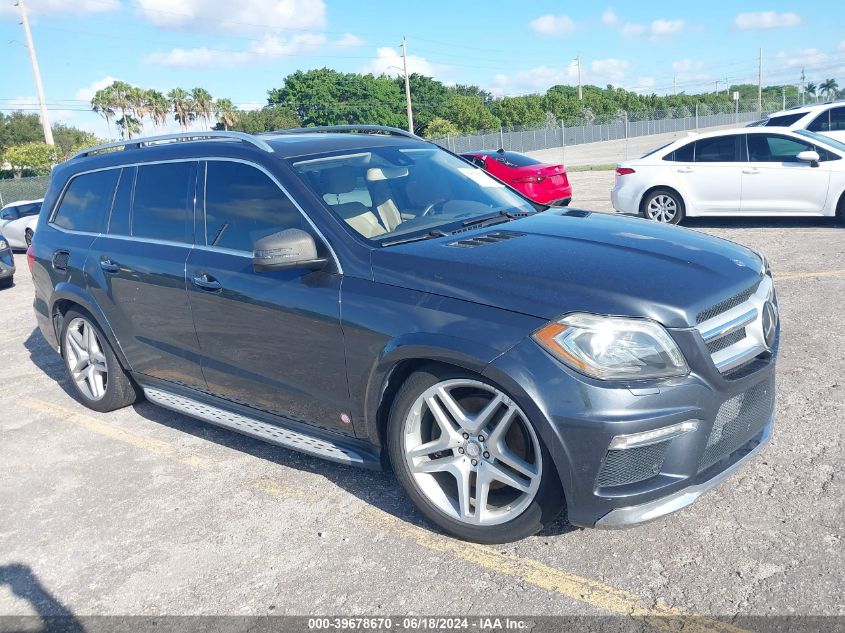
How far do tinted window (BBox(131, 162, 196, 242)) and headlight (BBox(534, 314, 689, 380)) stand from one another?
2496 mm

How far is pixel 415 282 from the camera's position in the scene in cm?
341

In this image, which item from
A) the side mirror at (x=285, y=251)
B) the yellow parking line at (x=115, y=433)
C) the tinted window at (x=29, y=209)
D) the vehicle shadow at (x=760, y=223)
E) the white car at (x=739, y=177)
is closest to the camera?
the side mirror at (x=285, y=251)

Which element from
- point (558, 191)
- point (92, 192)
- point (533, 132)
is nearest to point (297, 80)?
point (533, 132)

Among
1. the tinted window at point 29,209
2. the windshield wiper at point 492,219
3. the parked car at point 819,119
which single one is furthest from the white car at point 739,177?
the tinted window at point 29,209

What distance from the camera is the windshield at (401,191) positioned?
3967mm

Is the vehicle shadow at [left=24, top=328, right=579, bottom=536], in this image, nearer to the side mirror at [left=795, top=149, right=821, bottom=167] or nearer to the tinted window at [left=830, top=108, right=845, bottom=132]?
the side mirror at [left=795, top=149, right=821, bottom=167]

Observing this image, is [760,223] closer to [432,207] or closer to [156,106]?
[432,207]

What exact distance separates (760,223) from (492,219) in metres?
8.89

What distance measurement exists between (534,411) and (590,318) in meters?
0.43

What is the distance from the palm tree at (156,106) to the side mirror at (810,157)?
75000 millimetres

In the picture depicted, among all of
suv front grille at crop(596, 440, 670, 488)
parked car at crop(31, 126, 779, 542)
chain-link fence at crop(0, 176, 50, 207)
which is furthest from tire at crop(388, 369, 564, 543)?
chain-link fence at crop(0, 176, 50, 207)

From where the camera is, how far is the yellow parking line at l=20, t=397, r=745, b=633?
2828 millimetres

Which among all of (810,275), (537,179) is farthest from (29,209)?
(810,275)

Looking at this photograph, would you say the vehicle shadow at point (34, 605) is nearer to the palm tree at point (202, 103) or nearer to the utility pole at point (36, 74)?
the utility pole at point (36, 74)
